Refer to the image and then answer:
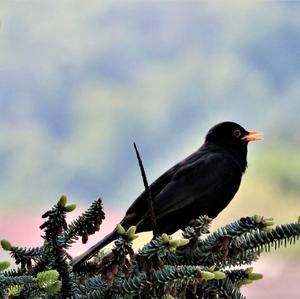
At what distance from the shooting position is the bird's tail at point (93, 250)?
2305 mm

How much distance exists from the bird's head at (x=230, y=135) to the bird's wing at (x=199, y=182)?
248 millimetres

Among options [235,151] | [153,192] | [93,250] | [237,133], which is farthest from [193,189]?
[93,250]

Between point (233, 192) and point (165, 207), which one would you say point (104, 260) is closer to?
point (165, 207)

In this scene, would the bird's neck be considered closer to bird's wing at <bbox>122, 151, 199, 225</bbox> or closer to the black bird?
the black bird

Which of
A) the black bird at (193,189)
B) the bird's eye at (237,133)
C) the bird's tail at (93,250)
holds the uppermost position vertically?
the bird's eye at (237,133)

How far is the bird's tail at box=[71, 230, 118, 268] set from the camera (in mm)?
2305

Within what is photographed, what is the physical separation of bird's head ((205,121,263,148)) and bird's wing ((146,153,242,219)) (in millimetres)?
248

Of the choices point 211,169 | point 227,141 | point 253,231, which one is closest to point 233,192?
point 211,169

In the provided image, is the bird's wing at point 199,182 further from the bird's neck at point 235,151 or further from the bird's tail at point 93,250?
the bird's tail at point 93,250

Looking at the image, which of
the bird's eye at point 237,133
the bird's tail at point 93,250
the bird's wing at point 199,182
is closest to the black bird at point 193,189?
the bird's wing at point 199,182

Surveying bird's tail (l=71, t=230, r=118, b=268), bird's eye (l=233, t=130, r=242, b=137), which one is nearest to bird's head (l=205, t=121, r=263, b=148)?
bird's eye (l=233, t=130, r=242, b=137)

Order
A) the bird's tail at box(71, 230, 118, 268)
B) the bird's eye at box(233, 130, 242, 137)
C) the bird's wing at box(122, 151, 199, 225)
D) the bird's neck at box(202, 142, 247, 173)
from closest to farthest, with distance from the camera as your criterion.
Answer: the bird's tail at box(71, 230, 118, 268) → the bird's wing at box(122, 151, 199, 225) → the bird's neck at box(202, 142, 247, 173) → the bird's eye at box(233, 130, 242, 137)

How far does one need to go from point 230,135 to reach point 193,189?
0.83m

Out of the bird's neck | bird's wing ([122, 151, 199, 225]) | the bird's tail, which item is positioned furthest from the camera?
the bird's neck
